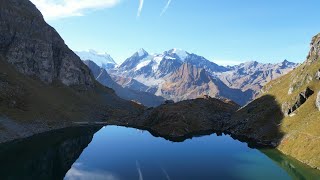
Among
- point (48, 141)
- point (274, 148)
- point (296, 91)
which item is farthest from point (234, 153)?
point (48, 141)

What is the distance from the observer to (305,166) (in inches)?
4102

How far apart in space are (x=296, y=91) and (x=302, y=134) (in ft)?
132

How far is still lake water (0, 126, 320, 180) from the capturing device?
95.6 m

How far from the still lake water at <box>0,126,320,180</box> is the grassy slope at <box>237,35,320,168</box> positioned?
14.3 ft

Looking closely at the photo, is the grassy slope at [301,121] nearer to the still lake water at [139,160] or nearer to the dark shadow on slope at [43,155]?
the still lake water at [139,160]

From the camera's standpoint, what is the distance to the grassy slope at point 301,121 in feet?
365

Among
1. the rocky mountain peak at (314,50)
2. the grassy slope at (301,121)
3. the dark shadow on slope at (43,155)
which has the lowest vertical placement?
the dark shadow on slope at (43,155)

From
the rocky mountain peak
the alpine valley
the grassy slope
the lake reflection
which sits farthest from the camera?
the rocky mountain peak

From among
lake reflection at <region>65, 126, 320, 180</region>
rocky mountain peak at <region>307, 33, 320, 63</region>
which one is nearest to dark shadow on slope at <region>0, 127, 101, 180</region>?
lake reflection at <region>65, 126, 320, 180</region>

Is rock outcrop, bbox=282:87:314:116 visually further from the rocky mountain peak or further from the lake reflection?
the rocky mountain peak

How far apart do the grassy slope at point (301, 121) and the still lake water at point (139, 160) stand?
172 inches

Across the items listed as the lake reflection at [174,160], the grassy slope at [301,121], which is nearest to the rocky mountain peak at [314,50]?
the grassy slope at [301,121]

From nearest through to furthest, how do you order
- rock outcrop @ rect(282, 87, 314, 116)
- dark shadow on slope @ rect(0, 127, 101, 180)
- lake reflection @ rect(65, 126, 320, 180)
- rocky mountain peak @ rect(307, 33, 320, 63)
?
dark shadow on slope @ rect(0, 127, 101, 180)
lake reflection @ rect(65, 126, 320, 180)
rock outcrop @ rect(282, 87, 314, 116)
rocky mountain peak @ rect(307, 33, 320, 63)

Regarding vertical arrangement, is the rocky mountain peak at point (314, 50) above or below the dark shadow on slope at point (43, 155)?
above
